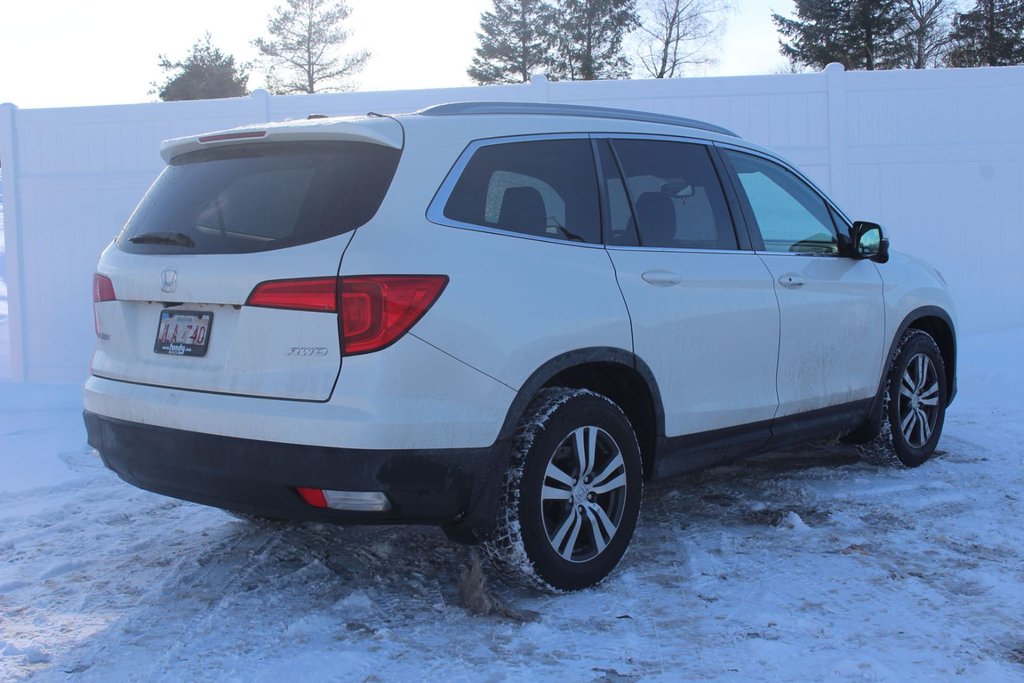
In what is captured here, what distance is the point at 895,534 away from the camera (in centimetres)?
423

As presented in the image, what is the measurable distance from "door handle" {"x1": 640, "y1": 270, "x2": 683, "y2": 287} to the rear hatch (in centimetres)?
114

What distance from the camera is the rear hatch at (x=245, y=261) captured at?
3043mm

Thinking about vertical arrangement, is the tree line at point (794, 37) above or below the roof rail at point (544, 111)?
above

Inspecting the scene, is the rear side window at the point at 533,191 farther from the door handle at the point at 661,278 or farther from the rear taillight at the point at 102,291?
the rear taillight at the point at 102,291

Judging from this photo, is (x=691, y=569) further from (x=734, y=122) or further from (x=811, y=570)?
(x=734, y=122)

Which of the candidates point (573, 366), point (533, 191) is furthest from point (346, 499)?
point (533, 191)

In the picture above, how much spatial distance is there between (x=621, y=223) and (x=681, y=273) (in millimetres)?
328

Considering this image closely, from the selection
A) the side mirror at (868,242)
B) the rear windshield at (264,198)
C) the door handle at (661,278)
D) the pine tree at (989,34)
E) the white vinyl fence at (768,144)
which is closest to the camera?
the rear windshield at (264,198)

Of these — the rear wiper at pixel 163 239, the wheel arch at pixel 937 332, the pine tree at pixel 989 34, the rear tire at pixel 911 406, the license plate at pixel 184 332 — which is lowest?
the rear tire at pixel 911 406

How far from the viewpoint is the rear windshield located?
3.14 metres

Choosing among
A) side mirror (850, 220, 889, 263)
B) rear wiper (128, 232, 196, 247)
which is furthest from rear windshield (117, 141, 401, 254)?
side mirror (850, 220, 889, 263)

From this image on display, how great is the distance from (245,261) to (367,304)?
0.48m

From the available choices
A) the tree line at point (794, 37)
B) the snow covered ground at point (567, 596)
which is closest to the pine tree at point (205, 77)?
the tree line at point (794, 37)

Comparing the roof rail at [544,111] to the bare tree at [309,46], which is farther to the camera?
the bare tree at [309,46]
